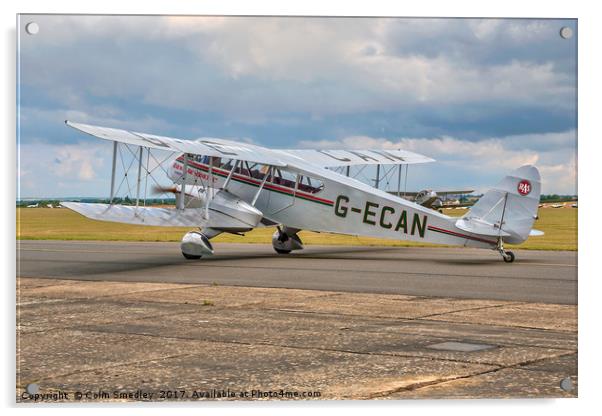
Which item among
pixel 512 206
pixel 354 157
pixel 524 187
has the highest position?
pixel 354 157

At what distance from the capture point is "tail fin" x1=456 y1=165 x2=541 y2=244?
18.5m

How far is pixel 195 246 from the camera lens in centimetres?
2098

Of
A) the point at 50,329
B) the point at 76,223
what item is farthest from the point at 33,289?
the point at 76,223

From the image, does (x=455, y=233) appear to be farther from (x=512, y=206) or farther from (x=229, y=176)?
(x=229, y=176)

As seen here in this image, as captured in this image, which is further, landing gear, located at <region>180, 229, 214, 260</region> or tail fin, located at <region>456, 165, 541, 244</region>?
landing gear, located at <region>180, 229, 214, 260</region>

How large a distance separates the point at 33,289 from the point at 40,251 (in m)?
9.96

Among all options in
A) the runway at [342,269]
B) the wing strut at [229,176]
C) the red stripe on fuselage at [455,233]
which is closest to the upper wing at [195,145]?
the wing strut at [229,176]

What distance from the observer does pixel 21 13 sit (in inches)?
315

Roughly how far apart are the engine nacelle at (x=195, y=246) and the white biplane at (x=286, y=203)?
0.02m

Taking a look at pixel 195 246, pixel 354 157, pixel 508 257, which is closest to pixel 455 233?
pixel 508 257

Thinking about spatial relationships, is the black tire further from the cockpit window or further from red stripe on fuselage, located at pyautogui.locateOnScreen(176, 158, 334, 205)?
the cockpit window

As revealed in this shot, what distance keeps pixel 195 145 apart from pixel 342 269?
4.55 metres

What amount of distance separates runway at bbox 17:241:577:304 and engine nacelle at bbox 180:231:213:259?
403 mm

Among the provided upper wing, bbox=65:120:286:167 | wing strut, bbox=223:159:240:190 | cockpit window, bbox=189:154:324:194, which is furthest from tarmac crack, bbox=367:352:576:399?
wing strut, bbox=223:159:240:190
